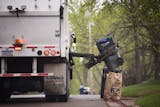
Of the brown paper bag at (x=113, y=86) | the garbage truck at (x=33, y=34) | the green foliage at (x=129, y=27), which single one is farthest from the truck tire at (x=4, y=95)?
the green foliage at (x=129, y=27)

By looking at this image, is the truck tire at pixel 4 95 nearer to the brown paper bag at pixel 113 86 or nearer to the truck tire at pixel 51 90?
the truck tire at pixel 51 90

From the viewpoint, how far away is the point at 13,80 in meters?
19.7

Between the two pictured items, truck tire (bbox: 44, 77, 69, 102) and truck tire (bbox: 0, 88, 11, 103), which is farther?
truck tire (bbox: 0, 88, 11, 103)

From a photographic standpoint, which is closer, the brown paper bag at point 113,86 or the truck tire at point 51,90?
the truck tire at point 51,90

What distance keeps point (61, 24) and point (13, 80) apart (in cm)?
264

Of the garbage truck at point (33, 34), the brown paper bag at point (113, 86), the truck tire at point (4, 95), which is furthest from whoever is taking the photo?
the brown paper bag at point (113, 86)

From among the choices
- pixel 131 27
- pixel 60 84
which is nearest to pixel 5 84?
pixel 60 84

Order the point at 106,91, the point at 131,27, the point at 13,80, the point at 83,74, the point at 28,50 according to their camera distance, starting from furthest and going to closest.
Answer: the point at 83,74
the point at 131,27
the point at 106,91
the point at 13,80
the point at 28,50

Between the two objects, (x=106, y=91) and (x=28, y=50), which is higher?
(x=28, y=50)

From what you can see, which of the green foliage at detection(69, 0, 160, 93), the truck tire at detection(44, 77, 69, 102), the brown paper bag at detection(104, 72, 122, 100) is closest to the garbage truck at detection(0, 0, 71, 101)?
the truck tire at detection(44, 77, 69, 102)

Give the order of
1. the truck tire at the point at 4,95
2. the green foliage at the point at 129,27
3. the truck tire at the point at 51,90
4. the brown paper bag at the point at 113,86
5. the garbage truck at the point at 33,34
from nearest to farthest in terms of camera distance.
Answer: the garbage truck at the point at 33,34
the truck tire at the point at 51,90
the truck tire at the point at 4,95
the brown paper bag at the point at 113,86
the green foliage at the point at 129,27

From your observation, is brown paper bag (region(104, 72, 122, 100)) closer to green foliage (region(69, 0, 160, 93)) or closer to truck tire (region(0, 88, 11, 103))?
green foliage (region(69, 0, 160, 93))

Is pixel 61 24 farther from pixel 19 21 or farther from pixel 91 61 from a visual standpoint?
pixel 91 61

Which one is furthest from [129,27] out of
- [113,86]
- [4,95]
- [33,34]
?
[33,34]
